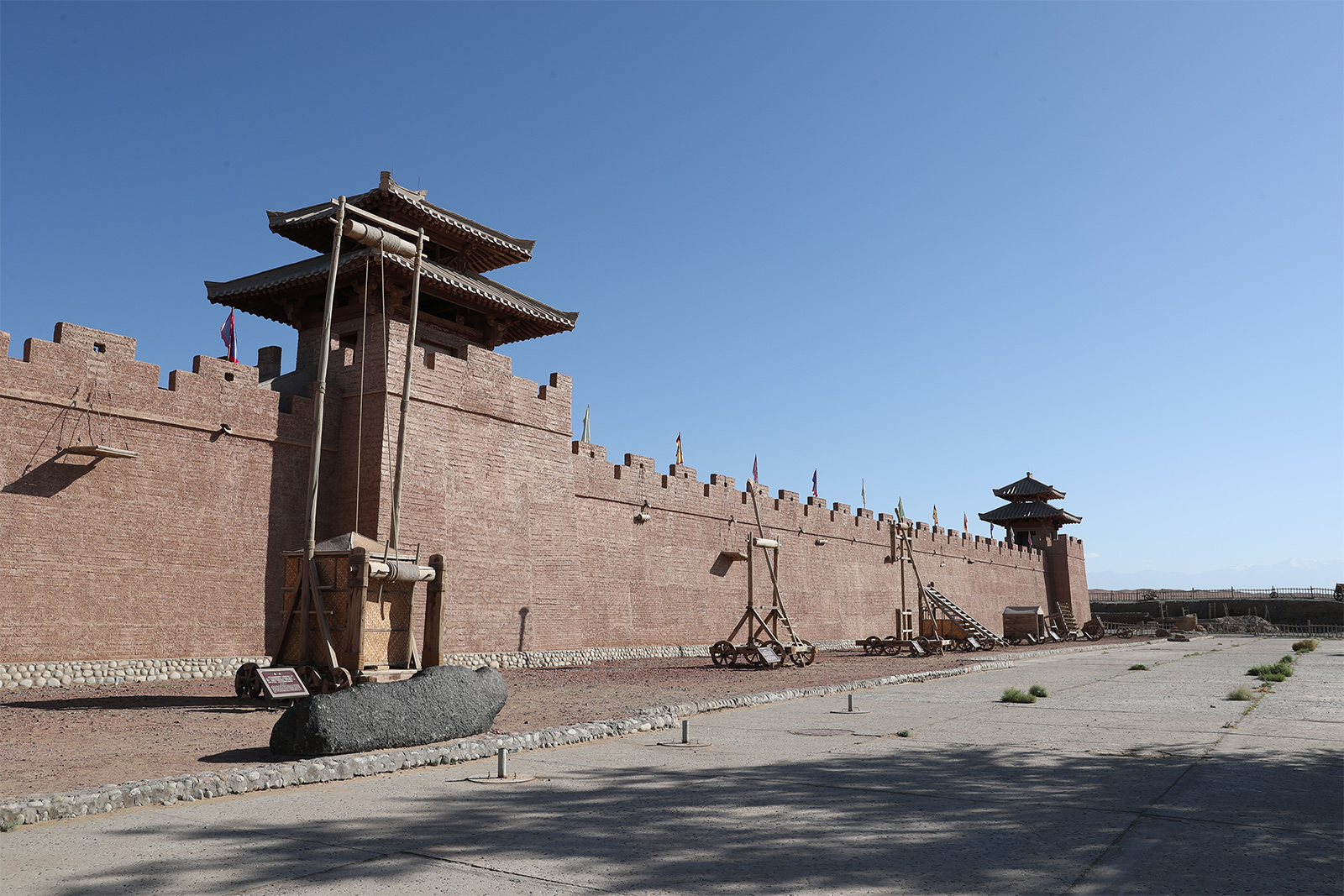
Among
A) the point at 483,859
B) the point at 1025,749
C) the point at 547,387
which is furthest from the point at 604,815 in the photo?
the point at 547,387

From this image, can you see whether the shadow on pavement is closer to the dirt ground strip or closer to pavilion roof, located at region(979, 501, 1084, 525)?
the dirt ground strip

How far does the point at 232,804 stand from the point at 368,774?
1207mm

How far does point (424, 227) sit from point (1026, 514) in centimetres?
4291

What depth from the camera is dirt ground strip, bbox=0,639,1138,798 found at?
6887mm

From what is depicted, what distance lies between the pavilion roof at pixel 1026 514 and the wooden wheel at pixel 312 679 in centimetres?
5031

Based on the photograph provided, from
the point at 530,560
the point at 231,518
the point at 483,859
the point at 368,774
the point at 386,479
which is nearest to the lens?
the point at 483,859

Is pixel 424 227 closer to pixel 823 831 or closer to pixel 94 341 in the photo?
pixel 94 341

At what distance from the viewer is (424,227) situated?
22438 millimetres

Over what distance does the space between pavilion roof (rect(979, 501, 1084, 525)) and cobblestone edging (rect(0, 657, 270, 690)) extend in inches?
1896

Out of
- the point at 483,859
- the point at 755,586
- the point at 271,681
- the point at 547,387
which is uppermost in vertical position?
the point at 547,387

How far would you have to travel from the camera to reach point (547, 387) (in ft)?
66.0

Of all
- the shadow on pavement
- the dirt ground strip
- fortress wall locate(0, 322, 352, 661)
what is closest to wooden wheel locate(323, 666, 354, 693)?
the dirt ground strip

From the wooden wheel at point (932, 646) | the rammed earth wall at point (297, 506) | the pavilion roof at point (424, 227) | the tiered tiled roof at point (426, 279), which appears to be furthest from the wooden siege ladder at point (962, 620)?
the pavilion roof at point (424, 227)

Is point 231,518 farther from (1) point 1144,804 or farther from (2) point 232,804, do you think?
(1) point 1144,804
